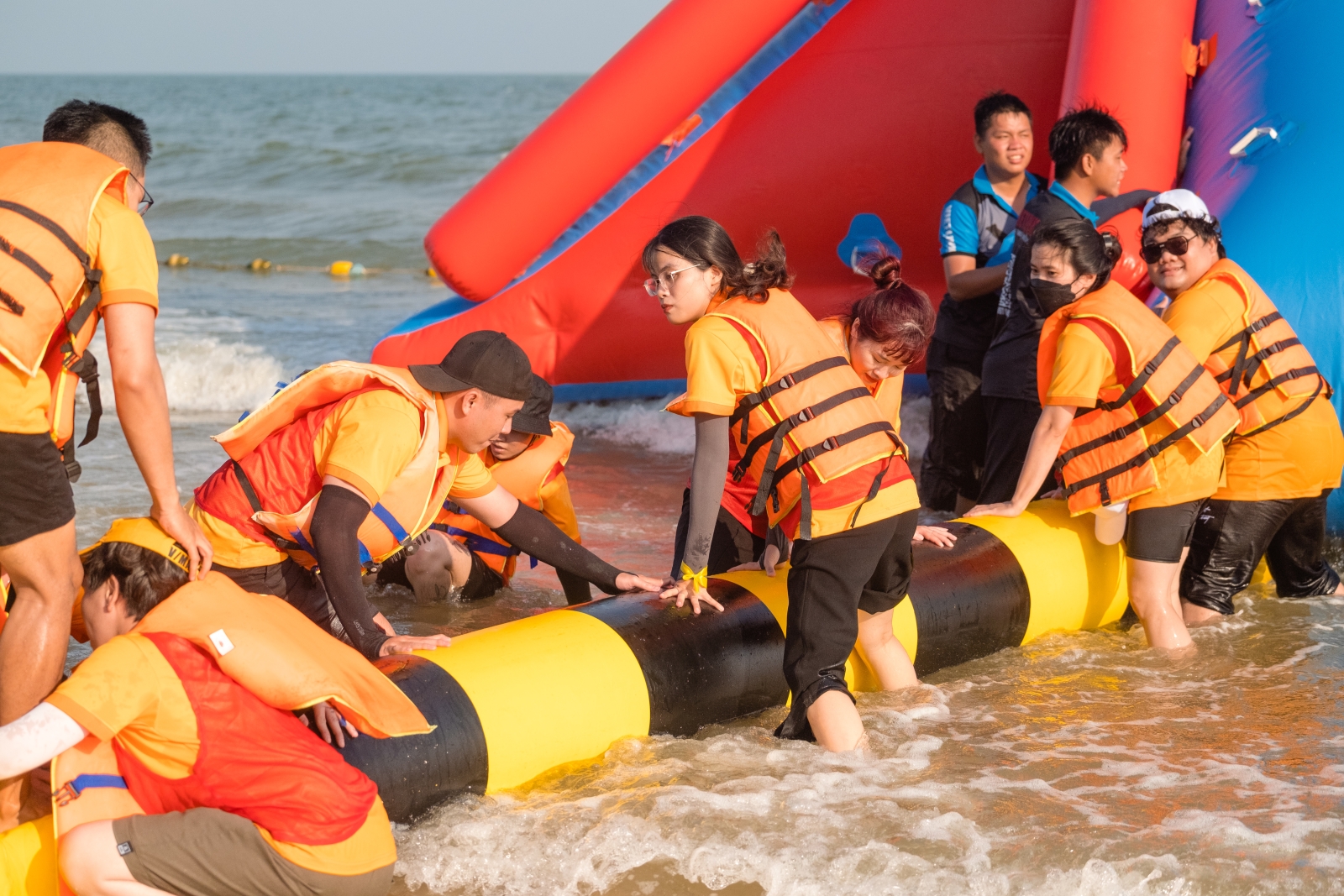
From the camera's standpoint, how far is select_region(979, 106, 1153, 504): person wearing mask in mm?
3979

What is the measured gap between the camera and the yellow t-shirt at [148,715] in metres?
1.88

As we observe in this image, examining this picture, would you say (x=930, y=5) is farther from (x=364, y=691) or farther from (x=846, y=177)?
(x=364, y=691)

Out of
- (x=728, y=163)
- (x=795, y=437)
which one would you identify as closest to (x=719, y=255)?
(x=795, y=437)

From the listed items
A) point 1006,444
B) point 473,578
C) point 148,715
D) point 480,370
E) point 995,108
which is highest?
point 995,108

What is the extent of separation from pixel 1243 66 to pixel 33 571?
4.20 meters

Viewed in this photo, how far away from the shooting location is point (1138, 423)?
337 cm

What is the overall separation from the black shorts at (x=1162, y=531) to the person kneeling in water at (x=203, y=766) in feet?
7.08

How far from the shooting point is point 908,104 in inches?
219

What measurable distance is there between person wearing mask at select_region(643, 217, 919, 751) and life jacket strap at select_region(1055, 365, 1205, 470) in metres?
0.81

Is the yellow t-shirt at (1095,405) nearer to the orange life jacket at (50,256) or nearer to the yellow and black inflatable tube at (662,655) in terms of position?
the yellow and black inflatable tube at (662,655)

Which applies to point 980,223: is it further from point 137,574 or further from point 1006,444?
point 137,574

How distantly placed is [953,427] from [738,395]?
195 cm

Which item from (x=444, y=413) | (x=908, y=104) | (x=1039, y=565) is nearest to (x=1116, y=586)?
(x=1039, y=565)

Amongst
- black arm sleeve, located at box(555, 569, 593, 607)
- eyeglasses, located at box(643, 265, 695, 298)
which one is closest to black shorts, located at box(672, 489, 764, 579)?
black arm sleeve, located at box(555, 569, 593, 607)
